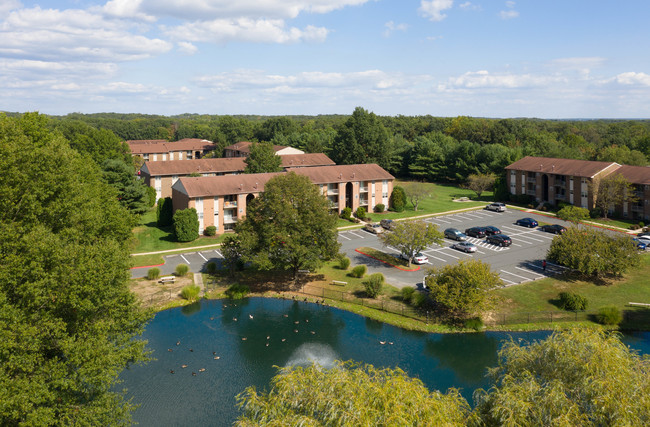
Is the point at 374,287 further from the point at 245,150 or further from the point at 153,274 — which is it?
the point at 245,150

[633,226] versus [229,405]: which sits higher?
[633,226]

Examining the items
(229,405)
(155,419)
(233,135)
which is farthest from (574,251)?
(233,135)

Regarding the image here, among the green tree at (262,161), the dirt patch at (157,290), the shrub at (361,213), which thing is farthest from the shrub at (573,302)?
the green tree at (262,161)

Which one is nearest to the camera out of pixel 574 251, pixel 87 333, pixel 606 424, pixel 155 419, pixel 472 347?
pixel 606 424

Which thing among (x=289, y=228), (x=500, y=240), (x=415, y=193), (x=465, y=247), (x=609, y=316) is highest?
(x=415, y=193)

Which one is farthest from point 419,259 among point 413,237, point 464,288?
point 464,288

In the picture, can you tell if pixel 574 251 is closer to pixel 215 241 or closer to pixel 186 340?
pixel 186 340
